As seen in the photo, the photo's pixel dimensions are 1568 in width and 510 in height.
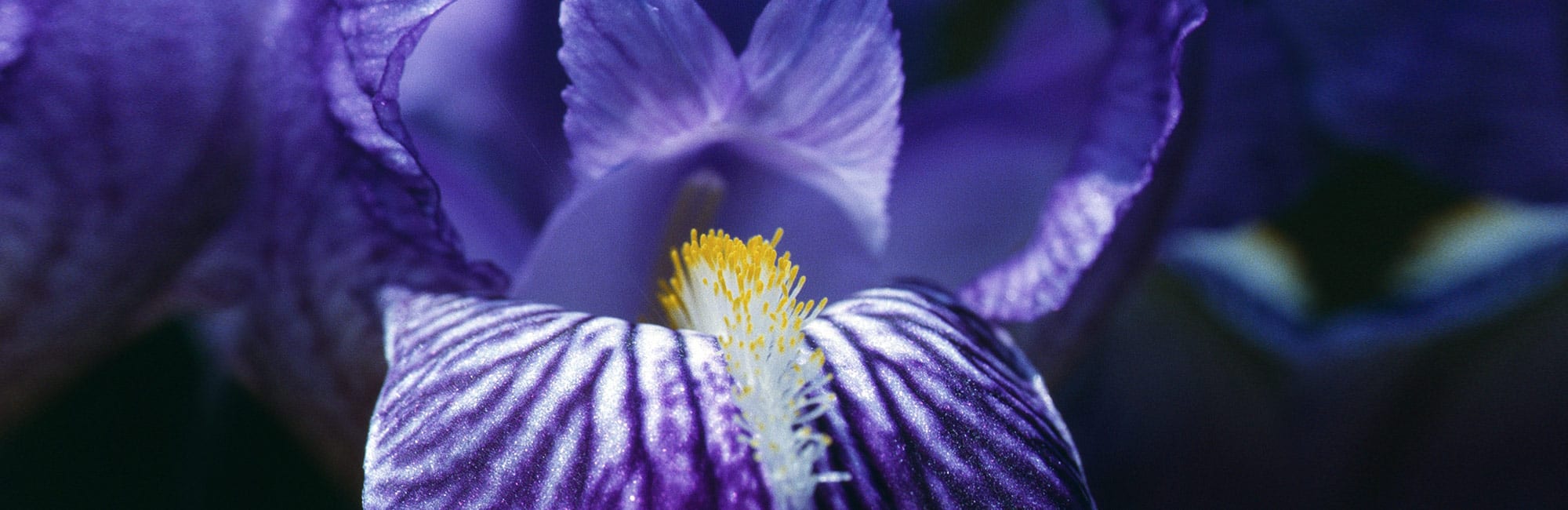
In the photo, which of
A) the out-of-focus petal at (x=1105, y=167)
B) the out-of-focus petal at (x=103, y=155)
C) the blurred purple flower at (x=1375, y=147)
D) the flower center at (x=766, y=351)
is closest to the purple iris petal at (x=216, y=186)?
the out-of-focus petal at (x=103, y=155)

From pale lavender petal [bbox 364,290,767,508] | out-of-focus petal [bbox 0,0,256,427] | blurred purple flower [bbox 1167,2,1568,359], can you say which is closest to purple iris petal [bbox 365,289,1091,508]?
pale lavender petal [bbox 364,290,767,508]

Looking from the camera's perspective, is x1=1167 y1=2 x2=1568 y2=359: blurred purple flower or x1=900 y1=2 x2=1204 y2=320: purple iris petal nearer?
x1=900 y1=2 x2=1204 y2=320: purple iris petal

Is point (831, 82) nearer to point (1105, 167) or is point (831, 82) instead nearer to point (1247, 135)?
point (1105, 167)

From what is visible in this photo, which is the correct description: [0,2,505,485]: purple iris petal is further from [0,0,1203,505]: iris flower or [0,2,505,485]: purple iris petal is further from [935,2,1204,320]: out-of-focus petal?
[935,2,1204,320]: out-of-focus petal

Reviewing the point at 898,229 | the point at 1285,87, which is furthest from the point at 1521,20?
the point at 898,229

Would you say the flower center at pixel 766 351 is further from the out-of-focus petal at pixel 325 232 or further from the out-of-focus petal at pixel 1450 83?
the out-of-focus petal at pixel 1450 83

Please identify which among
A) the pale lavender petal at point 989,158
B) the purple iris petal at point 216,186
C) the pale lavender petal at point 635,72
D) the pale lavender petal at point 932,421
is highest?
the purple iris petal at point 216,186

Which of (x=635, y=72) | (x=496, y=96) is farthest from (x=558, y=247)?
(x=496, y=96)
